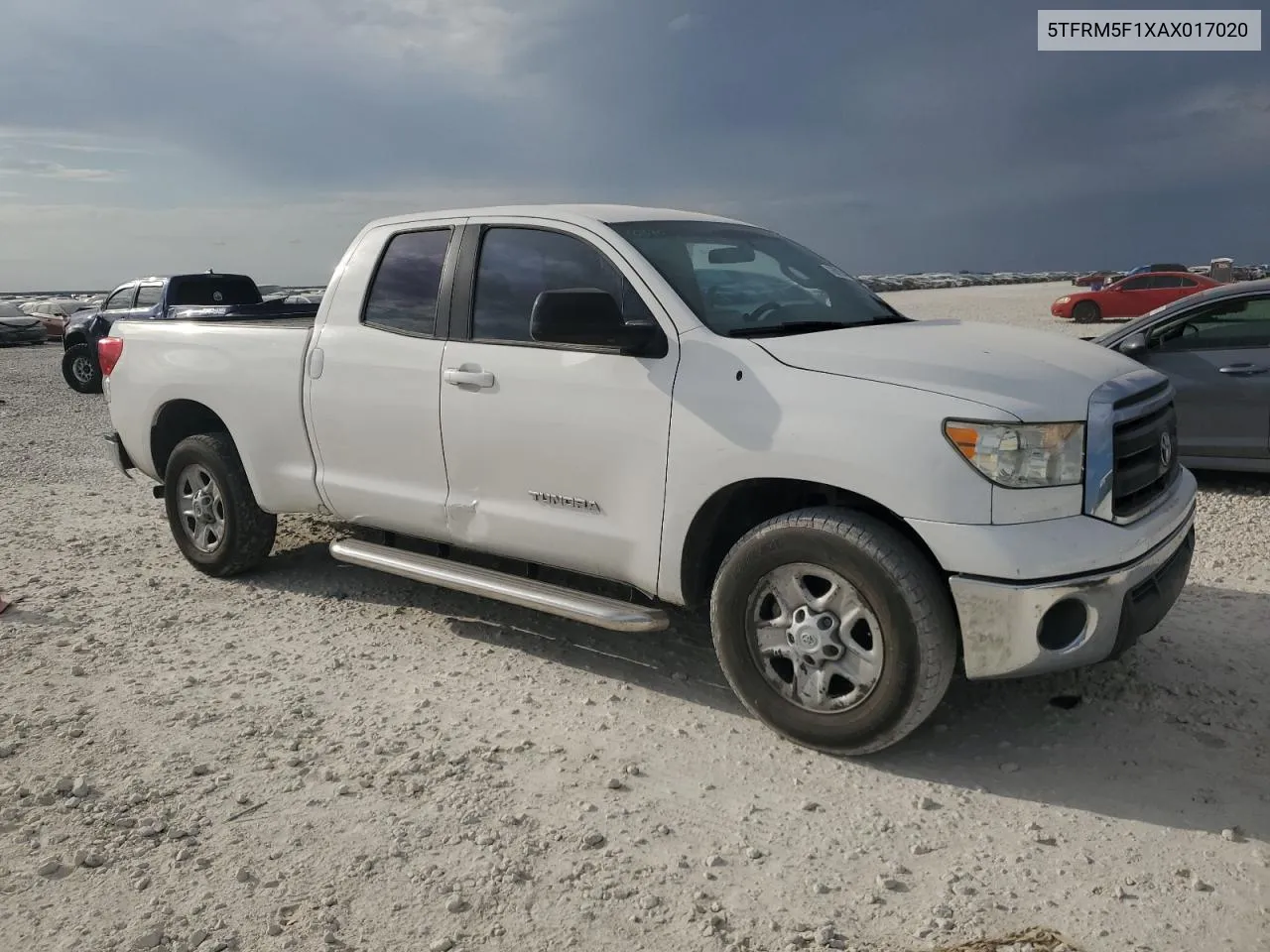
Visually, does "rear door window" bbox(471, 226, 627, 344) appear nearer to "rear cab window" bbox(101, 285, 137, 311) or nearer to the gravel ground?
the gravel ground

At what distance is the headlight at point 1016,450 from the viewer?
320 centimetres

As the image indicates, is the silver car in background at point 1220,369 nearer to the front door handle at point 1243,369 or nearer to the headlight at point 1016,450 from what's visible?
the front door handle at point 1243,369

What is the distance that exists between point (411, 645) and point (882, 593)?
2397 mm

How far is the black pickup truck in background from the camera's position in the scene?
14.4 m

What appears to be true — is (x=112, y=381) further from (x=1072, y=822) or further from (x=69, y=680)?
(x=1072, y=822)

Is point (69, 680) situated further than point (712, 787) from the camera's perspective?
Yes

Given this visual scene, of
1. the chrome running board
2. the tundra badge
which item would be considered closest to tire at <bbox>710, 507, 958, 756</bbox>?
the chrome running board

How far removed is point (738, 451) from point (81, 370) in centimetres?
1719

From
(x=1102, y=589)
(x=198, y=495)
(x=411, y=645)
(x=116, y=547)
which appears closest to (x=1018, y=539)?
(x=1102, y=589)

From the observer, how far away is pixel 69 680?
4492 mm

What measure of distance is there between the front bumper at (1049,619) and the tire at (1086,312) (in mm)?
28424

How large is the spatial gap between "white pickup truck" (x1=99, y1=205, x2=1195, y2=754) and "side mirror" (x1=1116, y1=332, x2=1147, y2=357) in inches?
142

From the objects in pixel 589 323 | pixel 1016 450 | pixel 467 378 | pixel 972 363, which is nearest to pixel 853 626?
pixel 1016 450

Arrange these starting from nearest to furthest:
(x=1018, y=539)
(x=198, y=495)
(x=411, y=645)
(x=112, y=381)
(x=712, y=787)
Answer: (x=1018, y=539) < (x=712, y=787) < (x=411, y=645) < (x=198, y=495) < (x=112, y=381)
